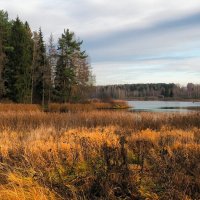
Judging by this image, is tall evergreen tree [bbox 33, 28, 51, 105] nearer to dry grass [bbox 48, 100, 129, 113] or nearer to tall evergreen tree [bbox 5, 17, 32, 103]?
tall evergreen tree [bbox 5, 17, 32, 103]

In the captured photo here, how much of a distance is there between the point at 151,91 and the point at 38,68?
131 m

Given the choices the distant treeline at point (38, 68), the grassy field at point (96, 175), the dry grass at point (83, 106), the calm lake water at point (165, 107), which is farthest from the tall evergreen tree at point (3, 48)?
the grassy field at point (96, 175)

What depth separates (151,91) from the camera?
172625 mm

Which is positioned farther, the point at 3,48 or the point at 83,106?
the point at 3,48

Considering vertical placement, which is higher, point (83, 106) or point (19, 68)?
point (19, 68)

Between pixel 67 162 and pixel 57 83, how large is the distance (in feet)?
141

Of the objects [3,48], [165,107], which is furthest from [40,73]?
[165,107]

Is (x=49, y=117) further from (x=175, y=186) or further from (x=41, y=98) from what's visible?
(x=41, y=98)

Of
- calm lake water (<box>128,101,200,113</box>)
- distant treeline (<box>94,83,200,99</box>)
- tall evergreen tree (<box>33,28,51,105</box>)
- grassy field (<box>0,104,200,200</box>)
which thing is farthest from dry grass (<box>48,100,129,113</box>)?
distant treeline (<box>94,83,200,99</box>)

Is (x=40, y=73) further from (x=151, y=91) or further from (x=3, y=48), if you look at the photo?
(x=151, y=91)

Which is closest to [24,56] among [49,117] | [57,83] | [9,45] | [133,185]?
[9,45]

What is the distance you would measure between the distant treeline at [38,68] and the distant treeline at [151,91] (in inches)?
3404

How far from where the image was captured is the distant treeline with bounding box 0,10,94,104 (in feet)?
139

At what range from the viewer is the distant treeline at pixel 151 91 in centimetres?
14950
